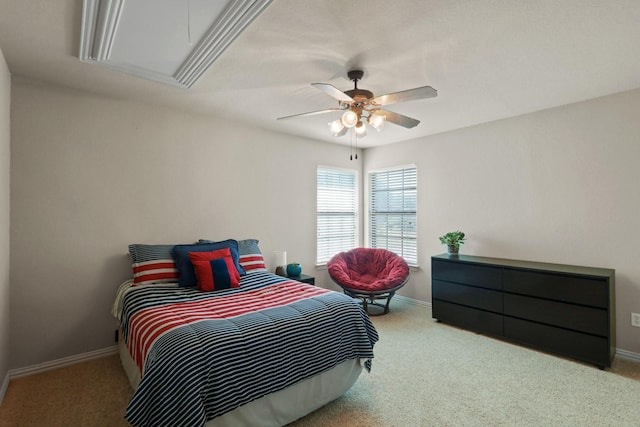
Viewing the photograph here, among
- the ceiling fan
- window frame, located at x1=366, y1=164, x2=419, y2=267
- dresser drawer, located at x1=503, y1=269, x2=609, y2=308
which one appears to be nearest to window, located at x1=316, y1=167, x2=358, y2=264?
window frame, located at x1=366, y1=164, x2=419, y2=267

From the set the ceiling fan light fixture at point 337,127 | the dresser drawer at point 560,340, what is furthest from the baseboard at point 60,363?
the dresser drawer at point 560,340

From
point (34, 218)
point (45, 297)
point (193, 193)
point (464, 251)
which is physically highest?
point (193, 193)

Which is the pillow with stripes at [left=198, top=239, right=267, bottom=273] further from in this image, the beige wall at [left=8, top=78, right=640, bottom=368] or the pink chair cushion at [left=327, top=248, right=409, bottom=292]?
the pink chair cushion at [left=327, top=248, right=409, bottom=292]

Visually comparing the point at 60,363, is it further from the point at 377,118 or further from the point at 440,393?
the point at 377,118

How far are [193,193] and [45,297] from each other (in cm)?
160

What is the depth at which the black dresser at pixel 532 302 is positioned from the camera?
112 inches

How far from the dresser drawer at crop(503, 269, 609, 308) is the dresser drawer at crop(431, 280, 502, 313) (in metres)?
0.19

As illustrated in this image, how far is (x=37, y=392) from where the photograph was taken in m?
2.46

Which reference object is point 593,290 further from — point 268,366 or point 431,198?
point 268,366

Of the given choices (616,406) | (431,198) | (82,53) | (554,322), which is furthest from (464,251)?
(82,53)

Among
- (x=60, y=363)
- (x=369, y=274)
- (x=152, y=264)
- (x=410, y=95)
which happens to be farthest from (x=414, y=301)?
(x=60, y=363)

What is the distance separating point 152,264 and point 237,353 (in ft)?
5.54

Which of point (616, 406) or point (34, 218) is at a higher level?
point (34, 218)

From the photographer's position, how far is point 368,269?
15.8 ft
